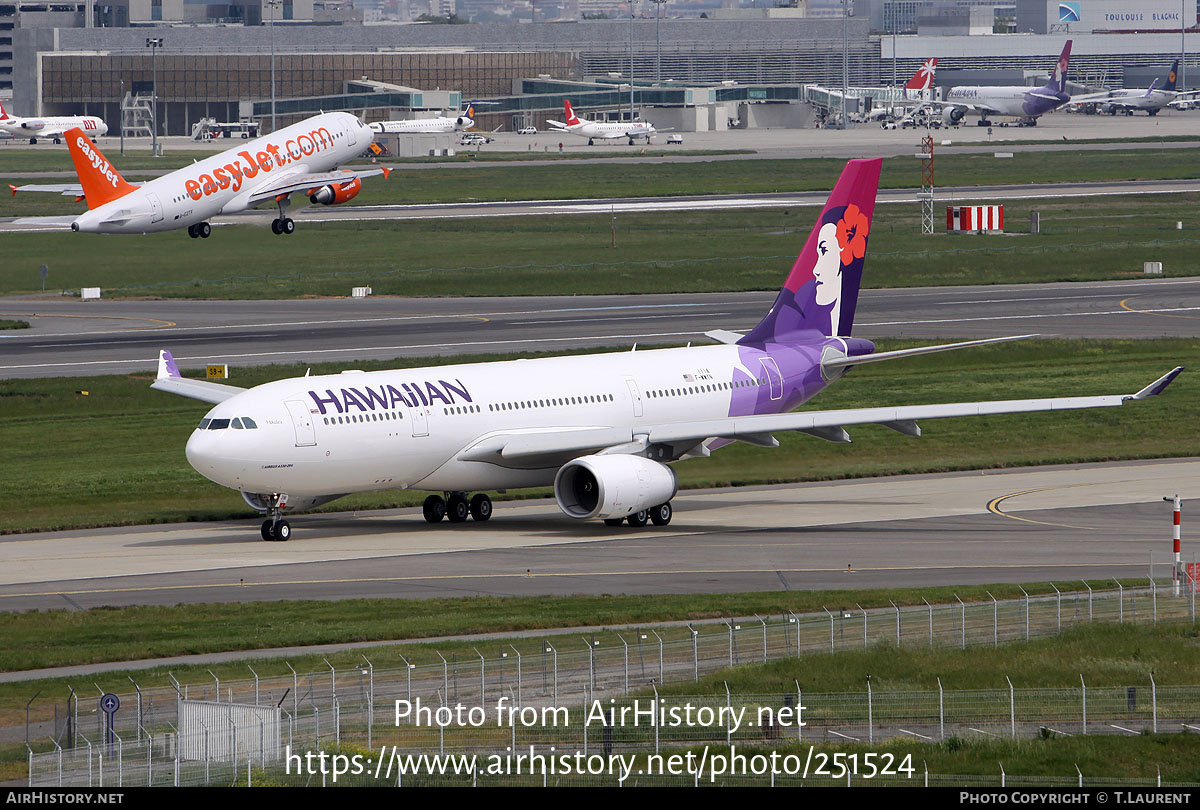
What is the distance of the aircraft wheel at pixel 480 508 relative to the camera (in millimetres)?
54156

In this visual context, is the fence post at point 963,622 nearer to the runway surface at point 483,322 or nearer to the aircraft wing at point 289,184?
the runway surface at point 483,322

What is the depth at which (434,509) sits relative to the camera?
53938 millimetres

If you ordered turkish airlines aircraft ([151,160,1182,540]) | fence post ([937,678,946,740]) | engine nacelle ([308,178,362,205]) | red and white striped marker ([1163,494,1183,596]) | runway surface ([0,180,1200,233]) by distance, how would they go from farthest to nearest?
1. runway surface ([0,180,1200,233])
2. engine nacelle ([308,178,362,205])
3. turkish airlines aircraft ([151,160,1182,540])
4. red and white striped marker ([1163,494,1183,596])
5. fence post ([937,678,946,740])

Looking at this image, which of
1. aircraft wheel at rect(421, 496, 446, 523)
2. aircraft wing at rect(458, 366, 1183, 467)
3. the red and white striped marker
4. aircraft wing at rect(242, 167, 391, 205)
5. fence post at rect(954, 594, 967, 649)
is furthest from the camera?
aircraft wing at rect(242, 167, 391, 205)

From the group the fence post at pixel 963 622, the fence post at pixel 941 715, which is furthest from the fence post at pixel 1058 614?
the fence post at pixel 941 715

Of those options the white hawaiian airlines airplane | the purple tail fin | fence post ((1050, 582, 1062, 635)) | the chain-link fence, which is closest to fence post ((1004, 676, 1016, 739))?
the chain-link fence

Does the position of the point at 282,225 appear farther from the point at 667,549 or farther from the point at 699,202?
the point at 667,549

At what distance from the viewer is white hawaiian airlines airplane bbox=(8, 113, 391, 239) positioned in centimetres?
10238

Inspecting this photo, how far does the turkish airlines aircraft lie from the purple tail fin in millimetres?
71

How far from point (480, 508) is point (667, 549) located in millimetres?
8300

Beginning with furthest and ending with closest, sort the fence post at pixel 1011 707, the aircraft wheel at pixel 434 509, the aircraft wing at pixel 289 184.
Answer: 1. the aircraft wing at pixel 289 184
2. the aircraft wheel at pixel 434 509
3. the fence post at pixel 1011 707

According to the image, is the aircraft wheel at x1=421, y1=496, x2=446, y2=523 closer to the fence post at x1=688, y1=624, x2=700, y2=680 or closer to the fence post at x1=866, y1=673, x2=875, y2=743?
the fence post at x1=688, y1=624, x2=700, y2=680

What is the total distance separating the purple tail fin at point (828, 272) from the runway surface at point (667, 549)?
19.1 ft

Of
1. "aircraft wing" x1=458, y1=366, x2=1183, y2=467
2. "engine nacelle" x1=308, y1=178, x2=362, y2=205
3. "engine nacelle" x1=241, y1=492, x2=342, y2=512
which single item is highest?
"engine nacelle" x1=308, y1=178, x2=362, y2=205
